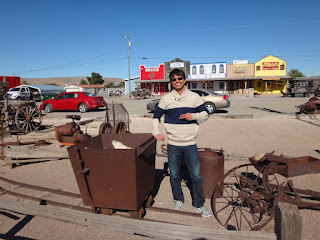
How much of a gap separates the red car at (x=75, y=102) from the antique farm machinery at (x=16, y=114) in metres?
6.69

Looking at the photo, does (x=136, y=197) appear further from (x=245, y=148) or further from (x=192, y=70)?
(x=192, y=70)

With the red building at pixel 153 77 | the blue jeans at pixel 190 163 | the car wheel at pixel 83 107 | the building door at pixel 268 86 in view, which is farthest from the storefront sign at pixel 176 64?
the blue jeans at pixel 190 163

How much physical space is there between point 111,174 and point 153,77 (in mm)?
38685

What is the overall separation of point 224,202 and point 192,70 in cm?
3735

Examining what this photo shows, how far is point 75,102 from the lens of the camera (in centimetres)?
1761

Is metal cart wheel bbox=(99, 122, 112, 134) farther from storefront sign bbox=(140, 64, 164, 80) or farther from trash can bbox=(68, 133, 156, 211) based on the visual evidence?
storefront sign bbox=(140, 64, 164, 80)

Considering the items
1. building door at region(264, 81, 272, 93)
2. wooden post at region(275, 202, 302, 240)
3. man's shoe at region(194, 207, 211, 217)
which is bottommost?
man's shoe at region(194, 207, 211, 217)

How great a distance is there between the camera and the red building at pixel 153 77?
40344 mm

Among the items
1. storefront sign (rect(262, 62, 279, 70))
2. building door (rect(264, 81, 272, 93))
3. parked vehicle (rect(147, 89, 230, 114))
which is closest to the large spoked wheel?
parked vehicle (rect(147, 89, 230, 114))

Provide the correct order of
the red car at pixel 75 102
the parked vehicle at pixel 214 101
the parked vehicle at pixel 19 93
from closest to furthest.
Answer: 1. the parked vehicle at pixel 214 101
2. the red car at pixel 75 102
3. the parked vehicle at pixel 19 93

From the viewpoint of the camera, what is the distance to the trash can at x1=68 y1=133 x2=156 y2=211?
9.41ft

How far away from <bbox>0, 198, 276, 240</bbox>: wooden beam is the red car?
49.7 ft

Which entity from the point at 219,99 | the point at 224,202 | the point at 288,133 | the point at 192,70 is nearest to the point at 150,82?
the point at 192,70

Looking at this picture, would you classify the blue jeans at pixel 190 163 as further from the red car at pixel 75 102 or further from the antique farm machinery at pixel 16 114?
the red car at pixel 75 102
